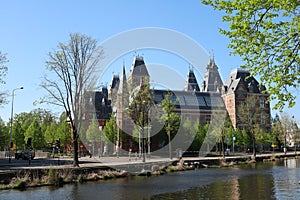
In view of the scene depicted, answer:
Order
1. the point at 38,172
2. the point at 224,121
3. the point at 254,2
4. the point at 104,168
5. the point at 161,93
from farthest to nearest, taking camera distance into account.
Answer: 1. the point at 161,93
2. the point at 224,121
3. the point at 104,168
4. the point at 38,172
5. the point at 254,2

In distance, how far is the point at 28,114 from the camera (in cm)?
8912

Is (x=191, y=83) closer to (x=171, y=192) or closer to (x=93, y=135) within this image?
(x=93, y=135)

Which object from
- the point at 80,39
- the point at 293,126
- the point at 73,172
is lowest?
the point at 73,172

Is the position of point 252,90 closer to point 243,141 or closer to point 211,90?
point 211,90

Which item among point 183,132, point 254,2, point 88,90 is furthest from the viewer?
point 183,132

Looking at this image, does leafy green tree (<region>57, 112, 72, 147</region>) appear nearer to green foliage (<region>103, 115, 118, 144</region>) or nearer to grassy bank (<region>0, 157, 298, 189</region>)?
green foliage (<region>103, 115, 118, 144</region>)

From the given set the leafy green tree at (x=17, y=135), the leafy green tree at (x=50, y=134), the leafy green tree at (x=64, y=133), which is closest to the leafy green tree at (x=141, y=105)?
the leafy green tree at (x=64, y=133)

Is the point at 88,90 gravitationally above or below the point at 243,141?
above

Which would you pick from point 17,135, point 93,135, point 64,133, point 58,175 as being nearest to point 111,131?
point 93,135

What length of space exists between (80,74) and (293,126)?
5865 centimetres

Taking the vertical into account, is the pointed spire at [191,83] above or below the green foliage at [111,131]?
above

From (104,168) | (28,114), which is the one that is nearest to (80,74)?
(104,168)

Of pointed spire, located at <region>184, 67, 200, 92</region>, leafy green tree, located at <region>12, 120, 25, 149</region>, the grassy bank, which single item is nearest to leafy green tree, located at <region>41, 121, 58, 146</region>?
leafy green tree, located at <region>12, 120, 25, 149</region>

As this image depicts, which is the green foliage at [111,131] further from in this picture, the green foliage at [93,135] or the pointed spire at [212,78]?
the pointed spire at [212,78]
